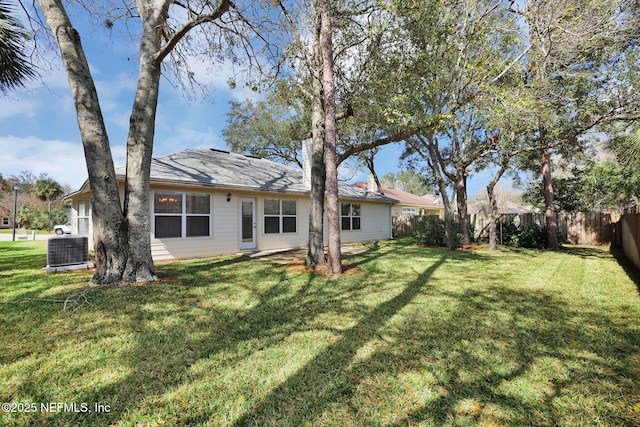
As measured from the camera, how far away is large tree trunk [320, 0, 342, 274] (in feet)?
20.9

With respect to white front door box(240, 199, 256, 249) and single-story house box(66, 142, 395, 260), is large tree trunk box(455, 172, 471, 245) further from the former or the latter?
white front door box(240, 199, 256, 249)

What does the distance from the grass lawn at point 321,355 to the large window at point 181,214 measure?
3078 millimetres

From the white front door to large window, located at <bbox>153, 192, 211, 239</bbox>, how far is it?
1.30 m

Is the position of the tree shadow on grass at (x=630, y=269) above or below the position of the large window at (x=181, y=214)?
below

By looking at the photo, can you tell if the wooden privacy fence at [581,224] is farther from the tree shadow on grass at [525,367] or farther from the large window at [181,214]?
the large window at [181,214]

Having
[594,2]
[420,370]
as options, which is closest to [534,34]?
[594,2]

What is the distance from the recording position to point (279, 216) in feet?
37.6

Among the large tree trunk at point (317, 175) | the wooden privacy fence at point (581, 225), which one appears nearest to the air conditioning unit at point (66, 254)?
the large tree trunk at point (317, 175)

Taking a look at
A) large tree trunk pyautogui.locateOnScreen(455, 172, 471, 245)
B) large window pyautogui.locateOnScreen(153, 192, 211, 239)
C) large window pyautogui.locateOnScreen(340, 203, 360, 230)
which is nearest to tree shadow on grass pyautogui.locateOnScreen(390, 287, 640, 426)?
large window pyautogui.locateOnScreen(153, 192, 211, 239)

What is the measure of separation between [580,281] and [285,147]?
1855 cm

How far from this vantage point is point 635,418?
202cm

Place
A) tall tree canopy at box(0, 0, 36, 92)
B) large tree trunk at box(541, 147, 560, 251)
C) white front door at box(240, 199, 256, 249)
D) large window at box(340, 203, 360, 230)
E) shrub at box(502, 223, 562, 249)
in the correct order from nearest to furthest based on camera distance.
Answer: tall tree canopy at box(0, 0, 36, 92)
white front door at box(240, 199, 256, 249)
large tree trunk at box(541, 147, 560, 251)
shrub at box(502, 223, 562, 249)
large window at box(340, 203, 360, 230)

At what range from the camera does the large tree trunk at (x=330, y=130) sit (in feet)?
20.9

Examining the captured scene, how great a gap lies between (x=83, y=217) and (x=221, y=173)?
604 centimetres
